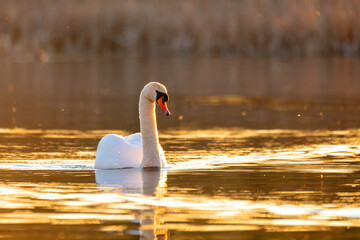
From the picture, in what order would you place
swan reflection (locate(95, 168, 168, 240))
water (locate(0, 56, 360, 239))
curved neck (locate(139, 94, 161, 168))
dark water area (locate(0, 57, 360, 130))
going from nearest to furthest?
swan reflection (locate(95, 168, 168, 240))
water (locate(0, 56, 360, 239))
curved neck (locate(139, 94, 161, 168))
dark water area (locate(0, 57, 360, 130))

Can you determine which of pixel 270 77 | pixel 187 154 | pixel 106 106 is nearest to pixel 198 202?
pixel 187 154

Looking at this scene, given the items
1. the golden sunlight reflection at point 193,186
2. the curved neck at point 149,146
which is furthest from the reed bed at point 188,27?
the curved neck at point 149,146

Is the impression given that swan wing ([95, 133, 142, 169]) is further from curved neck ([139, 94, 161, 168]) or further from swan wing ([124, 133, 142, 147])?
curved neck ([139, 94, 161, 168])

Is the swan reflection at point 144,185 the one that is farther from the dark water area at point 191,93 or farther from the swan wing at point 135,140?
the dark water area at point 191,93

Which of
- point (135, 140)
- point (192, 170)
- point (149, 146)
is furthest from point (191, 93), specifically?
point (149, 146)

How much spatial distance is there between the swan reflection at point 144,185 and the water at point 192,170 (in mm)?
13

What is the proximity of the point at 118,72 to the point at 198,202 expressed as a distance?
27173mm

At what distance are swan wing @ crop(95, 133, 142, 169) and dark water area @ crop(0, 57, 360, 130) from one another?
516cm

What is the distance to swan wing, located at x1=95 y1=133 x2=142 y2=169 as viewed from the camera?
432 inches

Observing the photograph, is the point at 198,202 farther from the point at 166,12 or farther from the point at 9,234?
the point at 166,12

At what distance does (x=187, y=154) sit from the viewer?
41.3ft

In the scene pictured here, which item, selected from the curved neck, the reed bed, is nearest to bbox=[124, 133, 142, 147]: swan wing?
the curved neck

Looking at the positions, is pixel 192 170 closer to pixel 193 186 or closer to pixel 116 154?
pixel 116 154

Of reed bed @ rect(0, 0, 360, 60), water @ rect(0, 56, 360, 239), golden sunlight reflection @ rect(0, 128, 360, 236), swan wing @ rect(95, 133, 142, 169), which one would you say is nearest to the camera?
water @ rect(0, 56, 360, 239)
